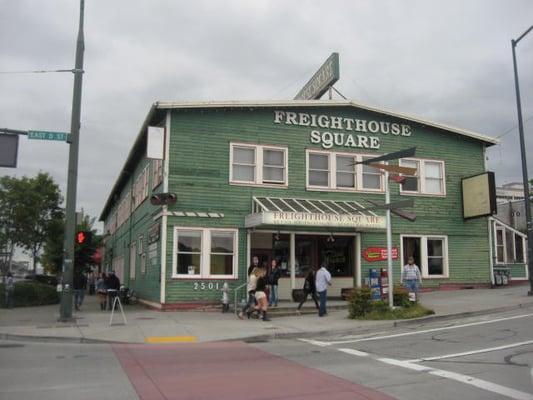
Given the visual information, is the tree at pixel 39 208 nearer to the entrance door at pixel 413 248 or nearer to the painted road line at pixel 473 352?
the entrance door at pixel 413 248

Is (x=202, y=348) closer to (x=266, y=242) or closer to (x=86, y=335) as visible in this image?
(x=86, y=335)

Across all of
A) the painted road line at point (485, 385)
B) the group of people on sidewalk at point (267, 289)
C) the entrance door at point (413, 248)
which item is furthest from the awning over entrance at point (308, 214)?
the painted road line at point (485, 385)

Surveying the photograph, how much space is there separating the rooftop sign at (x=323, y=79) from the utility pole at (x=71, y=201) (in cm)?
1088

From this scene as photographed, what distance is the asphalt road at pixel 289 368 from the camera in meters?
8.12

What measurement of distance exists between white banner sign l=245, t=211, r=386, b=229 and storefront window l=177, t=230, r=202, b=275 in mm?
1999

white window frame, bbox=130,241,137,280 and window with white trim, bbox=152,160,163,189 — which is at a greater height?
window with white trim, bbox=152,160,163,189

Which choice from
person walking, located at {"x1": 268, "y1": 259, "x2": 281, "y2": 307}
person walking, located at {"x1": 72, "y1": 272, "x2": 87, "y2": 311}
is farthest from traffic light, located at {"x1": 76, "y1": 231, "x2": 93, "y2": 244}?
person walking, located at {"x1": 268, "y1": 259, "x2": 281, "y2": 307}

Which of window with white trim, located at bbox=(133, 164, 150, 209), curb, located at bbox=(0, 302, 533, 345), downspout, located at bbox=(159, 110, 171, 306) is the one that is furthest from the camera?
window with white trim, located at bbox=(133, 164, 150, 209)

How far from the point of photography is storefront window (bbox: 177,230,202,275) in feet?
68.8

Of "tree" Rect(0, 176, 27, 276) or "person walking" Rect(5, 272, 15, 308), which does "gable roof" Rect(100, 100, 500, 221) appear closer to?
"person walking" Rect(5, 272, 15, 308)

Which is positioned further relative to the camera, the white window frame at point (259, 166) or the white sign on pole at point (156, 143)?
the white window frame at point (259, 166)

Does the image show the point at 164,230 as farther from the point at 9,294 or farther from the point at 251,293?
the point at 9,294

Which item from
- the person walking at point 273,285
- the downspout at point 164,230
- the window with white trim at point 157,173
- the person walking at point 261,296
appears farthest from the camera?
the window with white trim at point 157,173

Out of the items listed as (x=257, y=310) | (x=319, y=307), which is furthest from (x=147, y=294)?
(x=319, y=307)
